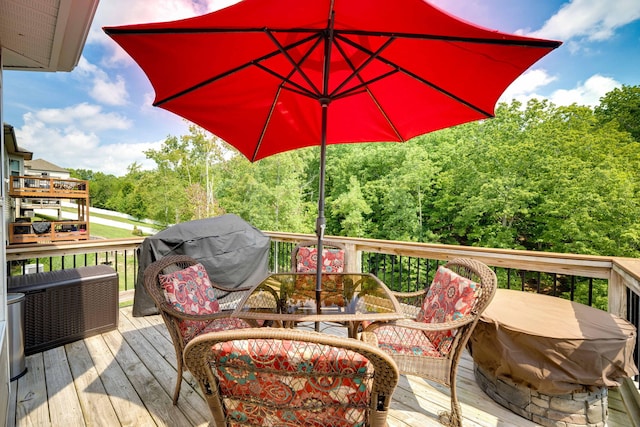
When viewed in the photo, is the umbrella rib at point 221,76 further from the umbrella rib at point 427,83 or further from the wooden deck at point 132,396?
the wooden deck at point 132,396

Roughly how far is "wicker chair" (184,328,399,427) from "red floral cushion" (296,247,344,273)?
2.47 meters

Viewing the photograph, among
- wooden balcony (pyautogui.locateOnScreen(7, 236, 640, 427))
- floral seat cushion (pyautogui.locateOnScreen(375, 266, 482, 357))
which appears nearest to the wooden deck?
wooden balcony (pyautogui.locateOnScreen(7, 236, 640, 427))

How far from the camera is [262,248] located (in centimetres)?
450

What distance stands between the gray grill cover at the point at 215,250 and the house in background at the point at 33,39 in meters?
1.48

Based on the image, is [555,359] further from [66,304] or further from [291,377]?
[66,304]

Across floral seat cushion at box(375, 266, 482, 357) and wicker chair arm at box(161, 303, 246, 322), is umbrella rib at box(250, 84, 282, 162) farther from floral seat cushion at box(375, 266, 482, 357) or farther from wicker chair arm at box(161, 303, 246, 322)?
floral seat cushion at box(375, 266, 482, 357)

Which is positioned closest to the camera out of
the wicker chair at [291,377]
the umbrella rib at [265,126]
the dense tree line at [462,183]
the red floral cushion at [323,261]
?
the wicker chair at [291,377]

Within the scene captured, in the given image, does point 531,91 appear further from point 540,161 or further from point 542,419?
point 542,419

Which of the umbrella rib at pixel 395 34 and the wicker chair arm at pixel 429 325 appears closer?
the umbrella rib at pixel 395 34

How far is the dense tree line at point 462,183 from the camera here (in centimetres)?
1329

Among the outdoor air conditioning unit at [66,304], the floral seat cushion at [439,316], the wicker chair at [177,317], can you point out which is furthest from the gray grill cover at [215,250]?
the floral seat cushion at [439,316]

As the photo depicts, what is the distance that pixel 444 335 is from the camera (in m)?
1.88

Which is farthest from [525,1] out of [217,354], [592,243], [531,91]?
[217,354]

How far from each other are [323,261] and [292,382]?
2.57 meters
